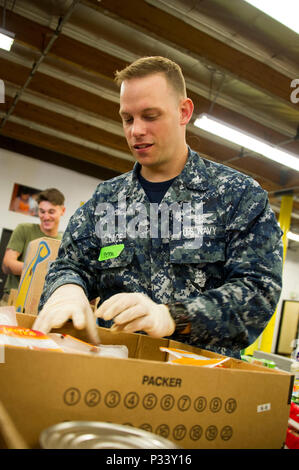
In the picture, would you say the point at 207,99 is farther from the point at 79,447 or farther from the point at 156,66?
the point at 79,447

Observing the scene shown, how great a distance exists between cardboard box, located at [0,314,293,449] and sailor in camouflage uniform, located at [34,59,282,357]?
0.28 metres

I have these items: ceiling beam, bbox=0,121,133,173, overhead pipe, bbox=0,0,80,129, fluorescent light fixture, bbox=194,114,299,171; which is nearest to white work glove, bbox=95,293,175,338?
overhead pipe, bbox=0,0,80,129

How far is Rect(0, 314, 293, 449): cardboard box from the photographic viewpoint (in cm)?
57

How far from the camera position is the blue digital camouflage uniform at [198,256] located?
1088 millimetres

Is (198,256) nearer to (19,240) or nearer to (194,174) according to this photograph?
(194,174)

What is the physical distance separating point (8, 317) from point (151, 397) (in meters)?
0.43

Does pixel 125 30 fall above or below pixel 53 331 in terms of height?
above

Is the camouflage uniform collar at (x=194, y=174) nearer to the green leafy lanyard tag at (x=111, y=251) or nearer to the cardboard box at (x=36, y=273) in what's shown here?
the green leafy lanyard tag at (x=111, y=251)

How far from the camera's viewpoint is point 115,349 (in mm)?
952

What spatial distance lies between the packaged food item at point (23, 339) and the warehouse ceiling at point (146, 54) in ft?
14.7

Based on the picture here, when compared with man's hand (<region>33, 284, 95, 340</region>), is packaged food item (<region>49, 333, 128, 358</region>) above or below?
below

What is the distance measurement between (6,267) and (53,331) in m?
2.83

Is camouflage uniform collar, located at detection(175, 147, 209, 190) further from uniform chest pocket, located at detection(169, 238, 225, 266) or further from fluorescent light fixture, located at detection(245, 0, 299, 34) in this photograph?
fluorescent light fixture, located at detection(245, 0, 299, 34)
